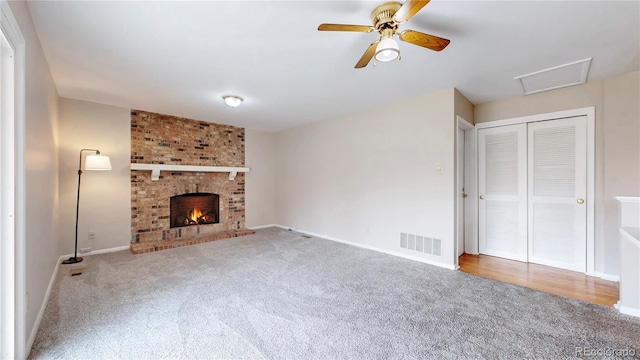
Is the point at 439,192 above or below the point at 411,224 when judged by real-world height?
above

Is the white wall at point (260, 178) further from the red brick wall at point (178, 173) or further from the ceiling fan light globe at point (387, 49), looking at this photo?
the ceiling fan light globe at point (387, 49)

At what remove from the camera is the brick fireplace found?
438 centimetres

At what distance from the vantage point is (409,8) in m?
1.51

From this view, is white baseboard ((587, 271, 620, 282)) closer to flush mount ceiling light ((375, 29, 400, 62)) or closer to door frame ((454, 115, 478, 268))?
door frame ((454, 115, 478, 268))

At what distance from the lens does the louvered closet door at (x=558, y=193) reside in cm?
318

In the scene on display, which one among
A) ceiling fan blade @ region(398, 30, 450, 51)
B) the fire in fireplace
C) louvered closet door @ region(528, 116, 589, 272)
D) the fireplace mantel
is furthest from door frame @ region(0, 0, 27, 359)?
louvered closet door @ region(528, 116, 589, 272)

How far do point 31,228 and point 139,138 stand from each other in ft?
9.25

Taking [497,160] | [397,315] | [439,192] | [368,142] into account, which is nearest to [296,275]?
[397,315]

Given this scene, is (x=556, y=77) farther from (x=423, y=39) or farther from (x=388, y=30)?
(x=388, y=30)

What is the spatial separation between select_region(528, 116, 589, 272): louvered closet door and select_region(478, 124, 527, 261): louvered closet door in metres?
0.10

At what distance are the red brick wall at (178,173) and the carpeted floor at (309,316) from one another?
1.30 m

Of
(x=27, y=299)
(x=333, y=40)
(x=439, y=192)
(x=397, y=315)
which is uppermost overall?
(x=333, y=40)

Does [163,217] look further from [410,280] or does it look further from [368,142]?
[410,280]

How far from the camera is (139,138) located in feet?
14.3
